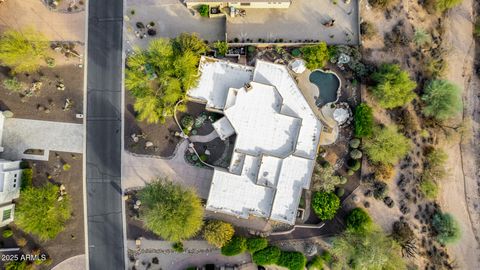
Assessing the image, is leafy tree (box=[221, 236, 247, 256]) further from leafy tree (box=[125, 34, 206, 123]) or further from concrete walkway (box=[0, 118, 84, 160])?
concrete walkway (box=[0, 118, 84, 160])

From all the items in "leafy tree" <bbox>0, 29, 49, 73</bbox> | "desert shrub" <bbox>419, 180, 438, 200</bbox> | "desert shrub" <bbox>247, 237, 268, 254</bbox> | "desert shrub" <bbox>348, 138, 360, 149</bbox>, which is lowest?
"desert shrub" <bbox>247, 237, 268, 254</bbox>

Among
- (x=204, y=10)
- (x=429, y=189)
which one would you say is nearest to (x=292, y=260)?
(x=429, y=189)

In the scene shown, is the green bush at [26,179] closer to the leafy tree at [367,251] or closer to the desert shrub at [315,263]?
the desert shrub at [315,263]

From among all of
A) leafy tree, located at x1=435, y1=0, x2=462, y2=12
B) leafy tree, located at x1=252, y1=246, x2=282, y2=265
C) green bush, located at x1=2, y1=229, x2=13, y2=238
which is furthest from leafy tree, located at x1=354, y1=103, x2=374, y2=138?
green bush, located at x1=2, y1=229, x2=13, y2=238

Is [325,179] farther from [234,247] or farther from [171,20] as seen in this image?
[171,20]

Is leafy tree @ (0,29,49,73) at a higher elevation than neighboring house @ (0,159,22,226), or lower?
higher

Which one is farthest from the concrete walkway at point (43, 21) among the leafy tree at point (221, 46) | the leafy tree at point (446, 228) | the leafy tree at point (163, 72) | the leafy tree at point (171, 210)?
the leafy tree at point (446, 228)

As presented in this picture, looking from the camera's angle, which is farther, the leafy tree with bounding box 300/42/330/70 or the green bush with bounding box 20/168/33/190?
the leafy tree with bounding box 300/42/330/70
